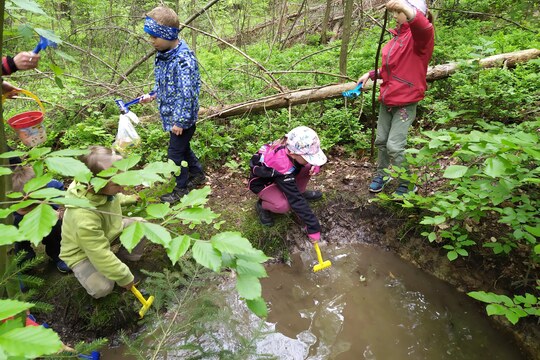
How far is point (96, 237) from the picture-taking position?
2.46 metres

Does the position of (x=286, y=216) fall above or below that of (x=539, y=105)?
below

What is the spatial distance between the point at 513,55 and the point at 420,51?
3.14 metres

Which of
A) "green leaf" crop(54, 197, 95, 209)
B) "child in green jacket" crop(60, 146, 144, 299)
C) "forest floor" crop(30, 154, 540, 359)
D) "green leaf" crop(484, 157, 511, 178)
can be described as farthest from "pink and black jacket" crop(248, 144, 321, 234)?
"green leaf" crop(54, 197, 95, 209)

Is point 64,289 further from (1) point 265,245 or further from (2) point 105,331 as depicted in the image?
(1) point 265,245

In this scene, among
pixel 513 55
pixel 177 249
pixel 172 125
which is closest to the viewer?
pixel 177 249

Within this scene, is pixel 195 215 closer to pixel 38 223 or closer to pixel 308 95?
pixel 38 223

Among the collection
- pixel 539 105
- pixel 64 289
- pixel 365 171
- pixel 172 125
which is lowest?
pixel 64 289

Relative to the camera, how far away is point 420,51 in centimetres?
322

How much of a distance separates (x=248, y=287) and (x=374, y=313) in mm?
2447

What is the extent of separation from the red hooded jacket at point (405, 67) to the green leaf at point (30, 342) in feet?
11.4

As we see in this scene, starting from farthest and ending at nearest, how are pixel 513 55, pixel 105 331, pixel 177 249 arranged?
pixel 513 55 → pixel 105 331 → pixel 177 249

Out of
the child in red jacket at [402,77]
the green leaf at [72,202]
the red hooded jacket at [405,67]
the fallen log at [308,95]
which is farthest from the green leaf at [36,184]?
the fallen log at [308,95]

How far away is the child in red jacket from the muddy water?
99 centimetres

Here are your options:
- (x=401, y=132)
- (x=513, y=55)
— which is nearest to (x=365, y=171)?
(x=401, y=132)
